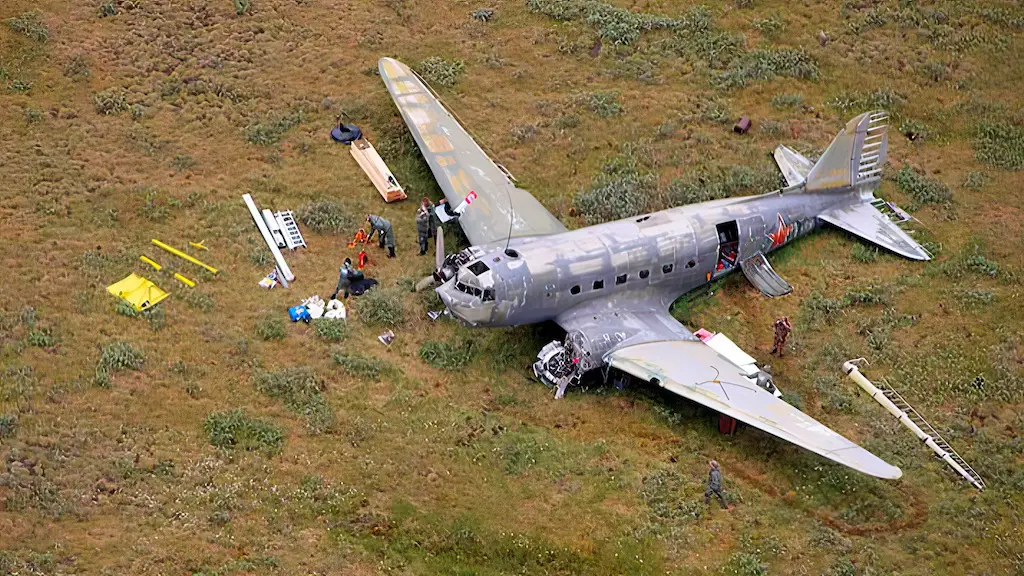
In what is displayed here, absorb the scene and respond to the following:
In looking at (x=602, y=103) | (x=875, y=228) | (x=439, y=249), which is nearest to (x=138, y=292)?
(x=439, y=249)

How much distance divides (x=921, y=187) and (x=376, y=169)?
2045 cm

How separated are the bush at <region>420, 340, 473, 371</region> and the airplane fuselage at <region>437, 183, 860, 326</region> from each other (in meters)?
1.61

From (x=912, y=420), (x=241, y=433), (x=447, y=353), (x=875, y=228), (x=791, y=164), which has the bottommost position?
(x=447, y=353)

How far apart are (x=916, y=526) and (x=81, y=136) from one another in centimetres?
3206

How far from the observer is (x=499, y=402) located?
28766mm

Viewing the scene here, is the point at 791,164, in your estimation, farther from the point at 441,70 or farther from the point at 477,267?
the point at 441,70

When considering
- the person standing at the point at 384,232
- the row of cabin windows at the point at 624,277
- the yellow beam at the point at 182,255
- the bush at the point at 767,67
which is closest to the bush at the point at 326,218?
the person standing at the point at 384,232

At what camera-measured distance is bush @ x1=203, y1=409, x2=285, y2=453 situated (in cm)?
2617

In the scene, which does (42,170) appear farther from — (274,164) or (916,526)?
(916,526)

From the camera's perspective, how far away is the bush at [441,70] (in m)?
41.5

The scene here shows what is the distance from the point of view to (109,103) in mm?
39188

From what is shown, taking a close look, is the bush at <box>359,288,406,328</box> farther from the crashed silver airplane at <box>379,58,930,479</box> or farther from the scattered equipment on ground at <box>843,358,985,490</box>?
the scattered equipment on ground at <box>843,358,985,490</box>

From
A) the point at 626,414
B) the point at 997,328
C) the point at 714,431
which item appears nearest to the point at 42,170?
the point at 626,414

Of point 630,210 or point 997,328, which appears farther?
point 630,210
